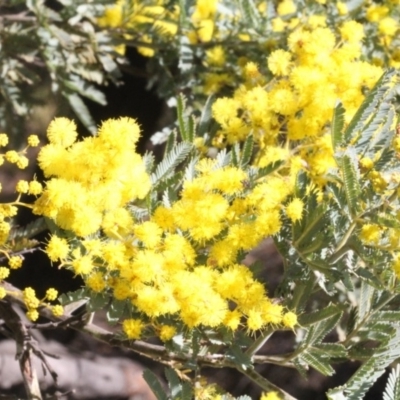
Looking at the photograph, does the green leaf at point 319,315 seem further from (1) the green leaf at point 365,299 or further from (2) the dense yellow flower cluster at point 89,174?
(2) the dense yellow flower cluster at point 89,174

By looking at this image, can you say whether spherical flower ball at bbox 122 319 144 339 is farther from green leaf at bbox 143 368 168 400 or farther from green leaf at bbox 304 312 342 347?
green leaf at bbox 304 312 342 347

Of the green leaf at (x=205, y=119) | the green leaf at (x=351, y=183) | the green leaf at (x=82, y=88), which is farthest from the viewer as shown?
the green leaf at (x=82, y=88)

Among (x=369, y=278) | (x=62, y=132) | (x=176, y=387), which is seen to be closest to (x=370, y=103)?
(x=369, y=278)

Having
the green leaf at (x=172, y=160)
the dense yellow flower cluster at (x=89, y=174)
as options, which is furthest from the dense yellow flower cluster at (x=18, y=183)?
the green leaf at (x=172, y=160)

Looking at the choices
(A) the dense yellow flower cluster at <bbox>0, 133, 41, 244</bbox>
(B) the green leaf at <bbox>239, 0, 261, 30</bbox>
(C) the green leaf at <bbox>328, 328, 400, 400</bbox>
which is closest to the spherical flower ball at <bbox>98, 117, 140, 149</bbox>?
(A) the dense yellow flower cluster at <bbox>0, 133, 41, 244</bbox>

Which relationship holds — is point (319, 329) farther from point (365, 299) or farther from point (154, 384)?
point (154, 384)

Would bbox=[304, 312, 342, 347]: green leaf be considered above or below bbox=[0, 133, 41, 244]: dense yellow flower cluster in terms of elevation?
below
